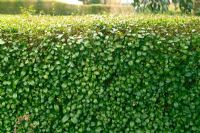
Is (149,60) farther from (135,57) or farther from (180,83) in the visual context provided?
(180,83)

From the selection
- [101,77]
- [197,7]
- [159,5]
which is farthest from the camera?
[159,5]

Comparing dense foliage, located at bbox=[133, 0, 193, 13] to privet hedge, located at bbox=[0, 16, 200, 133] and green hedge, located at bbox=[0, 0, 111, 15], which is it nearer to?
privet hedge, located at bbox=[0, 16, 200, 133]

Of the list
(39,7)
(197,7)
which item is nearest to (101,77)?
(197,7)

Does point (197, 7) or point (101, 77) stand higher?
point (197, 7)

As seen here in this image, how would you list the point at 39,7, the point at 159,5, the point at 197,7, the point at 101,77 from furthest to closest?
the point at 39,7
the point at 159,5
the point at 197,7
the point at 101,77

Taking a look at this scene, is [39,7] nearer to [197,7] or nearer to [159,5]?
[159,5]

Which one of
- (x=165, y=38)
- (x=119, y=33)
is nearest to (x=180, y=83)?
(x=165, y=38)

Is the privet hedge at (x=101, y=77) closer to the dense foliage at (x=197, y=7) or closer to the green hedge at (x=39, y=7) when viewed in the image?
the dense foliage at (x=197, y=7)

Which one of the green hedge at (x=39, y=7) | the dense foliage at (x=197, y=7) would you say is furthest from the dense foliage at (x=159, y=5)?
the green hedge at (x=39, y=7)
